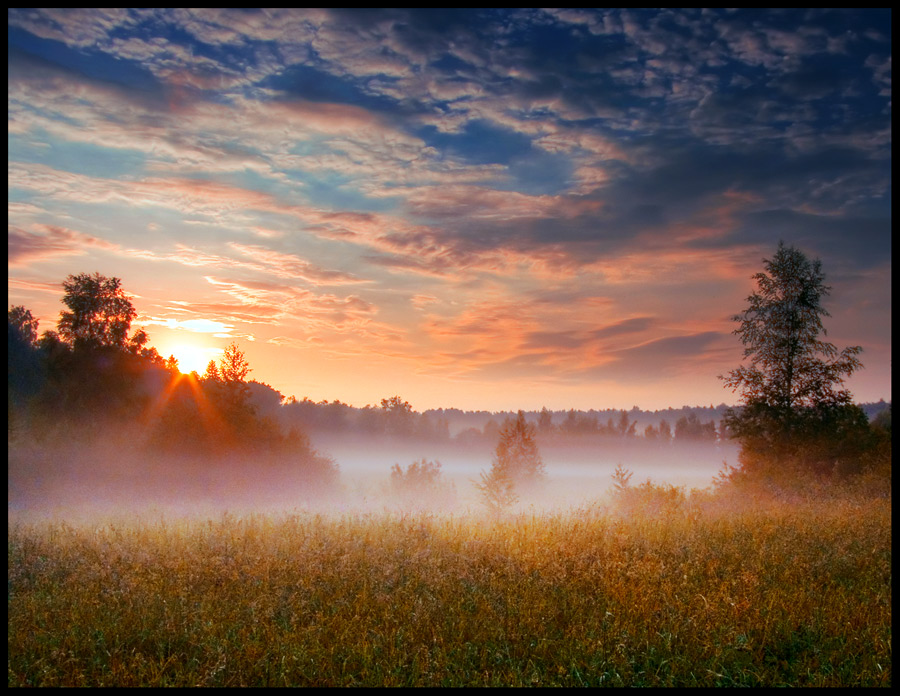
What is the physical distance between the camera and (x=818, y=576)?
7.69 metres

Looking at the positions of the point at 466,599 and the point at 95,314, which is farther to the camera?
the point at 95,314

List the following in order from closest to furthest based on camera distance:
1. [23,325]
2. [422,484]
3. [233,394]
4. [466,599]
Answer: [466,599] → [233,394] → [23,325] → [422,484]

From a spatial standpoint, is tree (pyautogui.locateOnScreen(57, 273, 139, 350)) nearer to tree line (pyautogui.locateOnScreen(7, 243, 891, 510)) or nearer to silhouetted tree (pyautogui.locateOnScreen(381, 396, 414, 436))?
tree line (pyautogui.locateOnScreen(7, 243, 891, 510))

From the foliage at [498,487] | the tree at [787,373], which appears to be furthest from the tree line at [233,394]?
the foliage at [498,487]

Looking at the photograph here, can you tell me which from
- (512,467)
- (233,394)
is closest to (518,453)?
(512,467)

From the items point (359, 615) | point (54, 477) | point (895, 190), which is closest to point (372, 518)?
point (359, 615)

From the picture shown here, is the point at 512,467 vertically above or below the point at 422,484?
above

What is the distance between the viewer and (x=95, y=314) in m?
29.4

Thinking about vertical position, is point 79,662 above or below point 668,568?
below

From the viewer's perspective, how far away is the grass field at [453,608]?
16.6 feet

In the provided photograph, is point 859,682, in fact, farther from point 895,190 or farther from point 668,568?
point 895,190

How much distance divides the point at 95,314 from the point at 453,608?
98.4ft

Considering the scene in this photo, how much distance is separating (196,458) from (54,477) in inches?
261

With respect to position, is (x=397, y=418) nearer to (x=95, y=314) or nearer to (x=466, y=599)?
(x=95, y=314)
